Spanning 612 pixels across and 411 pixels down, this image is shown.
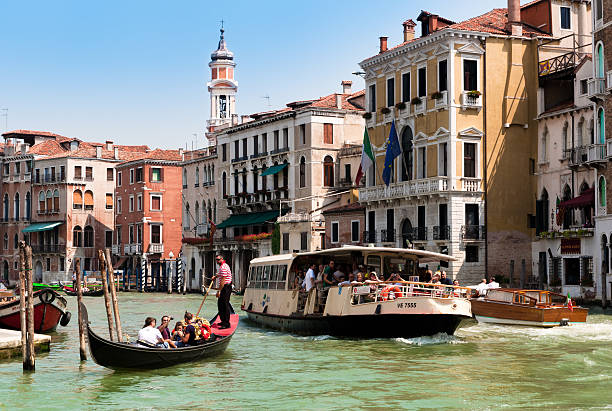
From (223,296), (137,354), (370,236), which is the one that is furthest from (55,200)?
(137,354)

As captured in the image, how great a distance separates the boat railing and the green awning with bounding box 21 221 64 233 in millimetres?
50778

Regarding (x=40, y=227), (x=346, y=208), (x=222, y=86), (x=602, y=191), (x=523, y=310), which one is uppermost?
(x=222, y=86)

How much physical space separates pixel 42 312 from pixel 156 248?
1556 inches

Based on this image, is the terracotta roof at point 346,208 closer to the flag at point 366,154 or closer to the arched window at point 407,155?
the flag at point 366,154

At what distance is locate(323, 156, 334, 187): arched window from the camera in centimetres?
4769

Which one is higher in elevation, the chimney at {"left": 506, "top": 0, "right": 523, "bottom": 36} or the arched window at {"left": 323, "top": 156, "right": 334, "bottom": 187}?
the chimney at {"left": 506, "top": 0, "right": 523, "bottom": 36}

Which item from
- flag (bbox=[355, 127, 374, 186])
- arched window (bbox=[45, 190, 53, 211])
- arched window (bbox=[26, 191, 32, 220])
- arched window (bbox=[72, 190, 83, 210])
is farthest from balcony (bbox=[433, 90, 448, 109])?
arched window (bbox=[26, 191, 32, 220])

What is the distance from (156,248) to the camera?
63.7 meters

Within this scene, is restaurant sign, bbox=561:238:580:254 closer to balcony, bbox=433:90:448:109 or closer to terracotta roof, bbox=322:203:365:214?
balcony, bbox=433:90:448:109

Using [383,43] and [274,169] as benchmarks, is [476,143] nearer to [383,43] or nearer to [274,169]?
[383,43]

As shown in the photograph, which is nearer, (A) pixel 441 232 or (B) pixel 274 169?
(A) pixel 441 232

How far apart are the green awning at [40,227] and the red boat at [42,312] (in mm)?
43446

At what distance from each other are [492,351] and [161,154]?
48.1 metres

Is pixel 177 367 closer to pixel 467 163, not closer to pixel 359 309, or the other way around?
pixel 359 309
